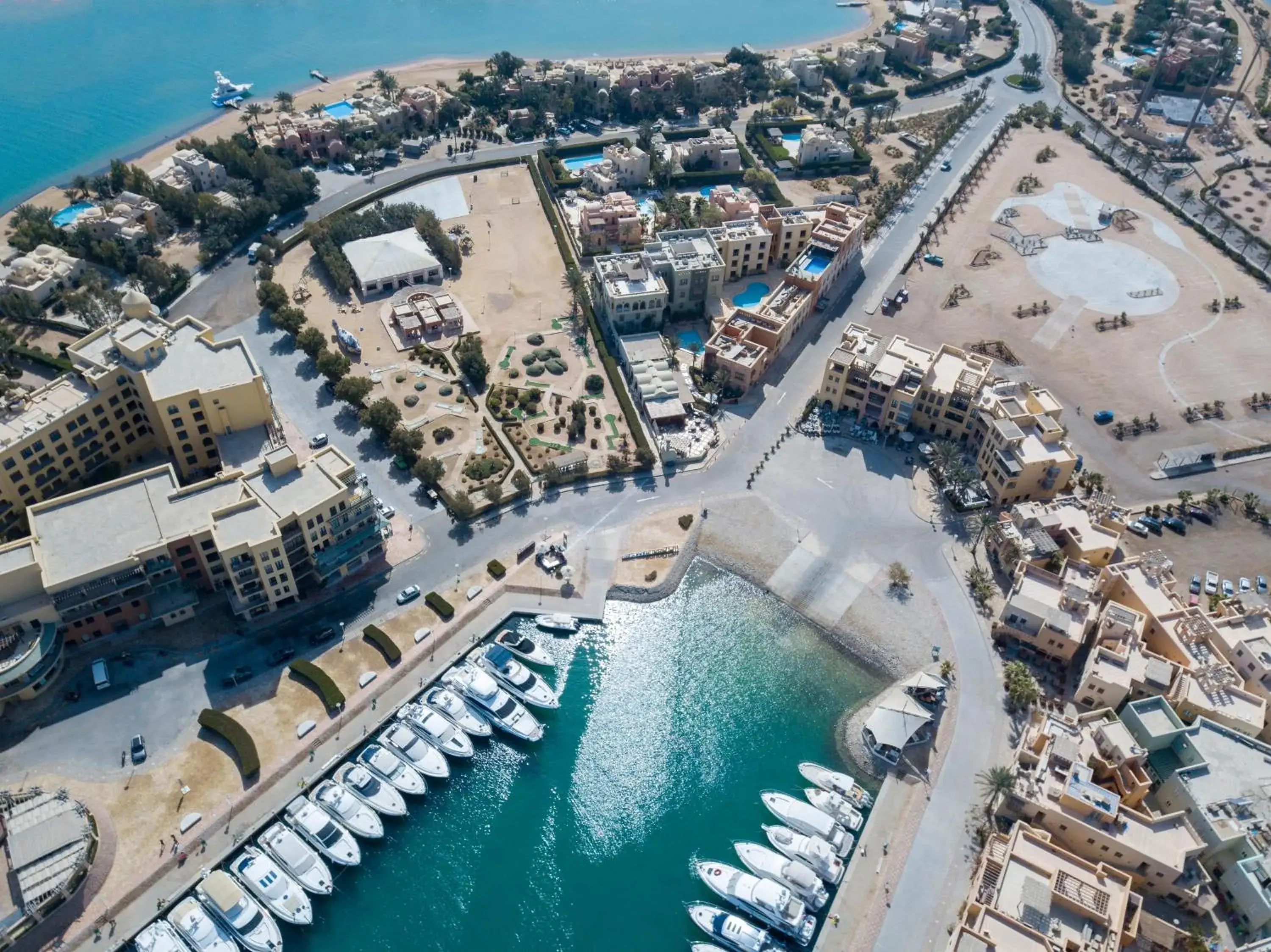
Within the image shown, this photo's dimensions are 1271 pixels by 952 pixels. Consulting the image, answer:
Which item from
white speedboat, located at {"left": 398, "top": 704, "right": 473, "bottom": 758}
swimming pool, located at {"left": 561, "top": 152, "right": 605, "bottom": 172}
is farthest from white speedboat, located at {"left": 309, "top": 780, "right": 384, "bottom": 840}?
swimming pool, located at {"left": 561, "top": 152, "right": 605, "bottom": 172}

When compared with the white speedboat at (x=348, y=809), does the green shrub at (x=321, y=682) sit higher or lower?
higher

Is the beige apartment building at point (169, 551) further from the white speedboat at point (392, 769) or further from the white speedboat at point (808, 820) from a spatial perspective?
the white speedboat at point (808, 820)

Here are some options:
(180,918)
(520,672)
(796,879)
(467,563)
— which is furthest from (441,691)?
(796,879)

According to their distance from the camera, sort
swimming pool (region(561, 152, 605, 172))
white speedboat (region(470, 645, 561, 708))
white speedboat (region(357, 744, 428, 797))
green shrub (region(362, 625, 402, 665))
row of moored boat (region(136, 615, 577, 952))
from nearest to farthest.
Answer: row of moored boat (region(136, 615, 577, 952)) → white speedboat (region(357, 744, 428, 797)) → white speedboat (region(470, 645, 561, 708)) → green shrub (region(362, 625, 402, 665)) → swimming pool (region(561, 152, 605, 172))

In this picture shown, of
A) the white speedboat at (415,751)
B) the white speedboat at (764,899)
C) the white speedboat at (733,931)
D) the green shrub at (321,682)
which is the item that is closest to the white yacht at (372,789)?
the white speedboat at (415,751)

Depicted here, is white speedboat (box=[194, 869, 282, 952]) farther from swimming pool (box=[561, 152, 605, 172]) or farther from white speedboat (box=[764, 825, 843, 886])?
swimming pool (box=[561, 152, 605, 172])

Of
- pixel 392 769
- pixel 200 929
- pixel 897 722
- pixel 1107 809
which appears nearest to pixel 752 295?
pixel 897 722
